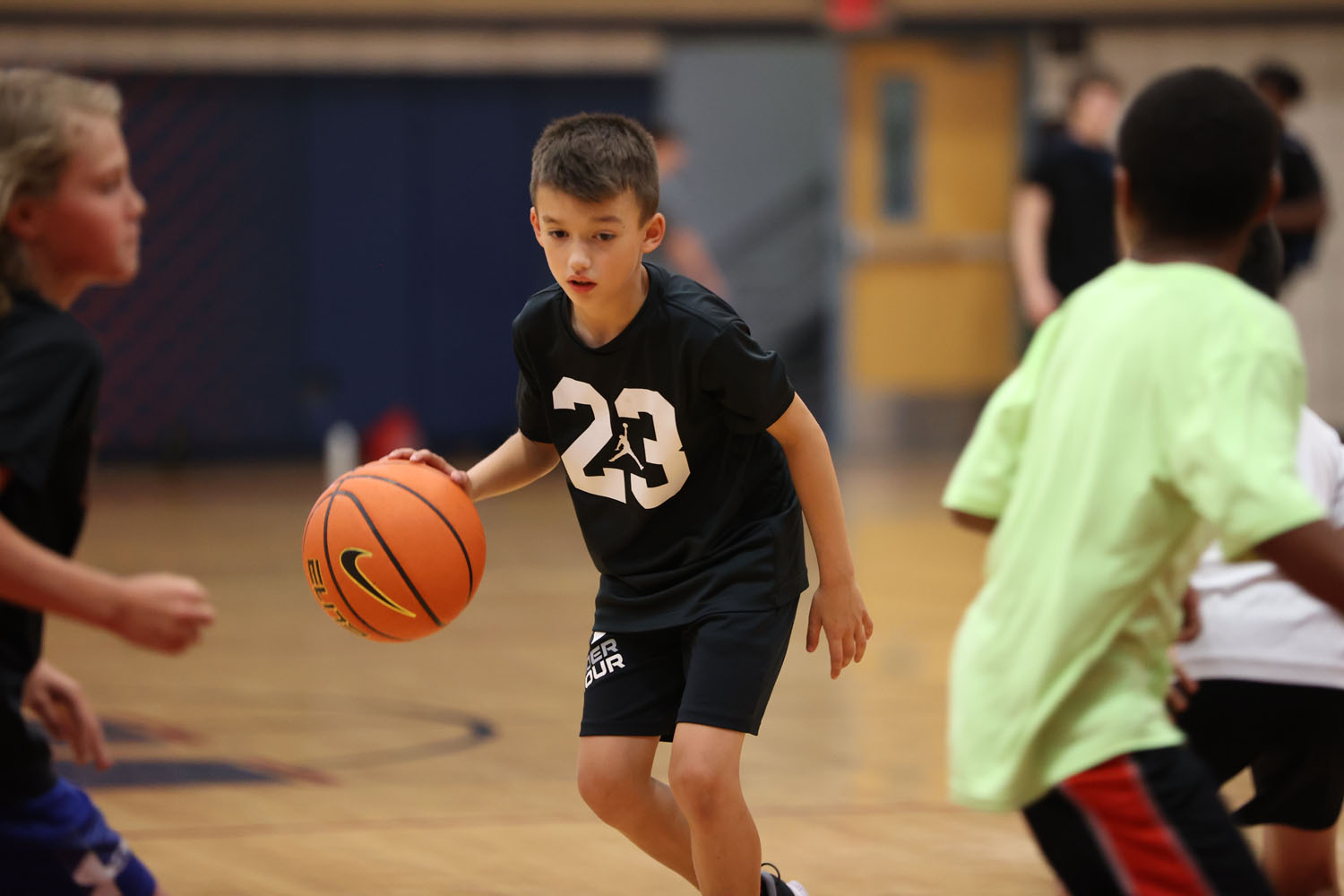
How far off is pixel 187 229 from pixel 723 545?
1054 centimetres

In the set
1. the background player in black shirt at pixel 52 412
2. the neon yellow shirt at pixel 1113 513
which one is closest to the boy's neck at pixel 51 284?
the background player in black shirt at pixel 52 412

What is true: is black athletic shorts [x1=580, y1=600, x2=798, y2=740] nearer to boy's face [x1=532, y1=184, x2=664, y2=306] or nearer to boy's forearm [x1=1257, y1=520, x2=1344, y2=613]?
boy's face [x1=532, y1=184, x2=664, y2=306]

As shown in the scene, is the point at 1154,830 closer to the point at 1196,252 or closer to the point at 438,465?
the point at 1196,252

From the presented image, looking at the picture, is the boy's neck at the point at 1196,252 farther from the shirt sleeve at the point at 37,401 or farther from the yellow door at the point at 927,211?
the yellow door at the point at 927,211

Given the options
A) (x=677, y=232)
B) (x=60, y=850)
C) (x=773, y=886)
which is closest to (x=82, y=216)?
(x=60, y=850)

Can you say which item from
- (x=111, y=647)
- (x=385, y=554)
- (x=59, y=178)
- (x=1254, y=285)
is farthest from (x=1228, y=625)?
(x=111, y=647)

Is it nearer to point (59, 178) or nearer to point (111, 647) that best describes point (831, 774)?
point (59, 178)

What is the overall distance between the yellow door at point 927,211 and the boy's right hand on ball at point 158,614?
37.3ft

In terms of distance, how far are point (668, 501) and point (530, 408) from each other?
306mm

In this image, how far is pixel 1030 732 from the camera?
1.72m

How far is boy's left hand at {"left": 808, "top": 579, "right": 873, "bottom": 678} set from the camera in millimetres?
2619

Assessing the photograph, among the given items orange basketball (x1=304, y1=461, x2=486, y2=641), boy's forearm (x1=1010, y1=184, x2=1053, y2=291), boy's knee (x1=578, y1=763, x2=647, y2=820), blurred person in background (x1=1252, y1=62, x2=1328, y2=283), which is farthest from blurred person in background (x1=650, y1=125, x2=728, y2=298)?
boy's knee (x1=578, y1=763, x2=647, y2=820)

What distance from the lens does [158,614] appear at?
179 cm

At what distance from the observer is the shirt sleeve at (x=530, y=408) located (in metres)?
2.78
